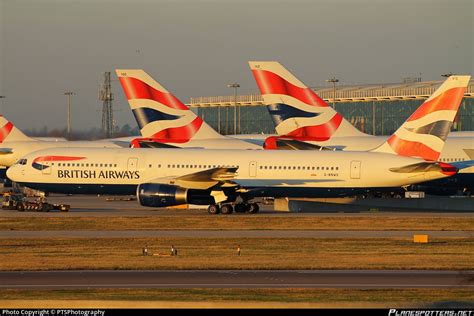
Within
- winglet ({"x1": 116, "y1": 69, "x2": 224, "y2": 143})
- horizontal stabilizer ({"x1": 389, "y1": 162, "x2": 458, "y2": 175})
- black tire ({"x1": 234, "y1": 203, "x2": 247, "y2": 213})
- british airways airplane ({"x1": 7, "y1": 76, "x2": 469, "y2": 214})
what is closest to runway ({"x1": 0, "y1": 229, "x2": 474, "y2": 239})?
horizontal stabilizer ({"x1": 389, "y1": 162, "x2": 458, "y2": 175})

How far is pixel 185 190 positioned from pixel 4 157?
38.3 m

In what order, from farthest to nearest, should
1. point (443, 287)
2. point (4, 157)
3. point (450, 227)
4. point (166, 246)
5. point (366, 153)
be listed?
1. point (4, 157)
2. point (366, 153)
3. point (450, 227)
4. point (166, 246)
5. point (443, 287)

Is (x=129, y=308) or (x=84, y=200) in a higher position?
(x=129, y=308)

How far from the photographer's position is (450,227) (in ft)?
171

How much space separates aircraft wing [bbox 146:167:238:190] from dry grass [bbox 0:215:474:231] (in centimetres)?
354

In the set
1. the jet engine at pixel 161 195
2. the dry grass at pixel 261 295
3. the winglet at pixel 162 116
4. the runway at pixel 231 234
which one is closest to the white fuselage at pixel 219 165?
the jet engine at pixel 161 195

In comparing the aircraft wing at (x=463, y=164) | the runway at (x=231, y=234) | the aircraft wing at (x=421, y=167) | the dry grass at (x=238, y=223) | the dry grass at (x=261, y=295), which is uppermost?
the dry grass at (x=261, y=295)

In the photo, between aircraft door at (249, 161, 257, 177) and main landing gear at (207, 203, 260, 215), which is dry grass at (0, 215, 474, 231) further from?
aircraft door at (249, 161, 257, 177)

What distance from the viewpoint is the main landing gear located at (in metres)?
60.9

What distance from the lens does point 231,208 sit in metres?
61.1

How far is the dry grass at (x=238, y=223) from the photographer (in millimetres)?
51750

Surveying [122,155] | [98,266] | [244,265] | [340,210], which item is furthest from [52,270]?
[340,210]

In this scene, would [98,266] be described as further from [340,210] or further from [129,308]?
[340,210]

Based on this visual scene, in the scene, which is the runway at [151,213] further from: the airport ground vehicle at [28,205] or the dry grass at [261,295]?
the dry grass at [261,295]
